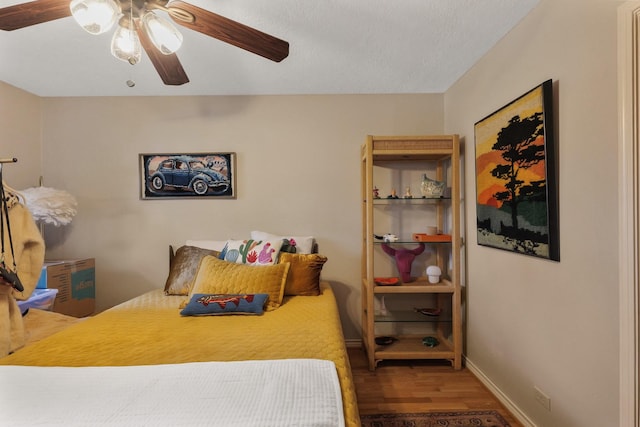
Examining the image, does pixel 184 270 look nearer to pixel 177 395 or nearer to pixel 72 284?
pixel 72 284

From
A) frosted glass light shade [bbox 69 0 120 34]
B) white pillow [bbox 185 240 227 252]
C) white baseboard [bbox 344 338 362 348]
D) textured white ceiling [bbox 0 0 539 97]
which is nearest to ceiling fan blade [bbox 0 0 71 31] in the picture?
frosted glass light shade [bbox 69 0 120 34]

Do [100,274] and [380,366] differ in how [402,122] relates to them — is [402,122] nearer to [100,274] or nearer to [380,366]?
[380,366]

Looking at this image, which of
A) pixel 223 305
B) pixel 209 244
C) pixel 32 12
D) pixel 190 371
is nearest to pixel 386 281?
pixel 223 305

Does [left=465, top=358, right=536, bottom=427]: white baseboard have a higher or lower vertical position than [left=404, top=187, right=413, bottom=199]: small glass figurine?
lower

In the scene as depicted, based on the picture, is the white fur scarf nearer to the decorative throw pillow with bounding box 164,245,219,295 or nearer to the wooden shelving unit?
the decorative throw pillow with bounding box 164,245,219,295

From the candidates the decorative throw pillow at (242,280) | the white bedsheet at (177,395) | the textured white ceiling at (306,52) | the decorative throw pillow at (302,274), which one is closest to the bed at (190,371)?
the white bedsheet at (177,395)

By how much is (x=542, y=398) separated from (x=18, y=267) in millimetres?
2931

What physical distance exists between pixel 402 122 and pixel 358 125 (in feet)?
1.35

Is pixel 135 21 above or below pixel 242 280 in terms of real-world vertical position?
above

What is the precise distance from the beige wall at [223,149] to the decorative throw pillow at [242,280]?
749 millimetres

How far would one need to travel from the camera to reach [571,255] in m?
1.48

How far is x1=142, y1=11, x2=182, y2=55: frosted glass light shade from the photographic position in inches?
49.5

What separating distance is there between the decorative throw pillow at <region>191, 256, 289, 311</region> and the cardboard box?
122cm

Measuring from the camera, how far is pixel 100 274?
9.65ft
